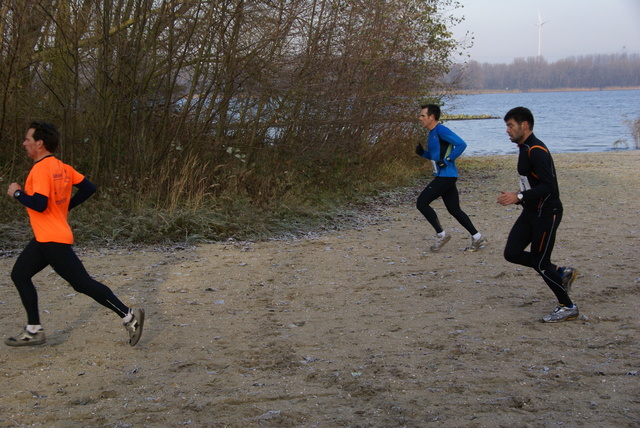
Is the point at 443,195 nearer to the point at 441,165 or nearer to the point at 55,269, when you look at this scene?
the point at 441,165

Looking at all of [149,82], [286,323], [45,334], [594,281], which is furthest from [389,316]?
[149,82]

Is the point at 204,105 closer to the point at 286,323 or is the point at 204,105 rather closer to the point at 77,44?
the point at 77,44

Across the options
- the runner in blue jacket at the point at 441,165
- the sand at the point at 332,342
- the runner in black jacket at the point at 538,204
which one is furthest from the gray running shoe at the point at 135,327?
the runner in blue jacket at the point at 441,165

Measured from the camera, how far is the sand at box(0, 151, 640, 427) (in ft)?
13.8

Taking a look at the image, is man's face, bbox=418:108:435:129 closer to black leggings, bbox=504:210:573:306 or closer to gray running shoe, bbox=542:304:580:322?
black leggings, bbox=504:210:573:306

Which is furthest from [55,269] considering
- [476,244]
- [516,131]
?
[476,244]

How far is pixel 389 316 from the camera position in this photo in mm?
6340

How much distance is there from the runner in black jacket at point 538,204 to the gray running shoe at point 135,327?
121 inches

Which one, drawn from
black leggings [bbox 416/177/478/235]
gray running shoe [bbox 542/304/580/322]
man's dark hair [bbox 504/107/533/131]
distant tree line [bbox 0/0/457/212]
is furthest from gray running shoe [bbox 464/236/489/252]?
distant tree line [bbox 0/0/457/212]

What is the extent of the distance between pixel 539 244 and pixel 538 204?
34 centimetres

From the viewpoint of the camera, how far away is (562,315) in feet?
19.6

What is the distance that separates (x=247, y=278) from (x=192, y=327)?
6.33 feet

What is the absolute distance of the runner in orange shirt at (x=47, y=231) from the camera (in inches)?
197

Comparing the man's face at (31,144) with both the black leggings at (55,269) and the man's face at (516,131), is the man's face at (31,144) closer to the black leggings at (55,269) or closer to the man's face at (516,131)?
the black leggings at (55,269)
